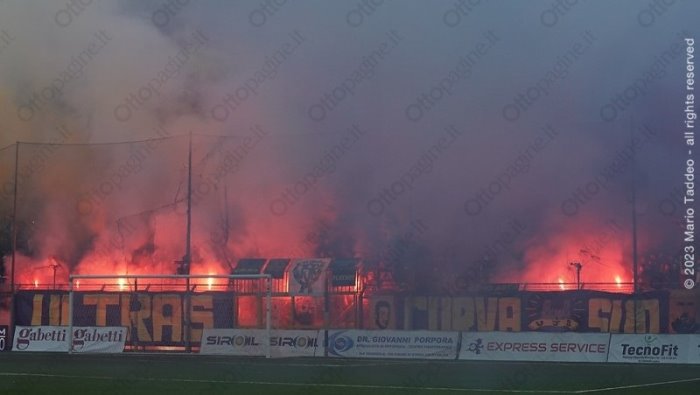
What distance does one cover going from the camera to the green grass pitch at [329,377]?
64.0 feet

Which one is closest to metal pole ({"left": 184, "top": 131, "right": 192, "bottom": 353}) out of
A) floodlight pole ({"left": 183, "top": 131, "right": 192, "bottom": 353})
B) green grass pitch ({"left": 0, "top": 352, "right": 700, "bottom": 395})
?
floodlight pole ({"left": 183, "top": 131, "right": 192, "bottom": 353})

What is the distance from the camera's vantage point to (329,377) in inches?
888

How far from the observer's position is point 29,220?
1928 inches

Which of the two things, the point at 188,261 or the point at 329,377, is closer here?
the point at 329,377

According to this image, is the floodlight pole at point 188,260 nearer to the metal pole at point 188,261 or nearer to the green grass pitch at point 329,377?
the metal pole at point 188,261

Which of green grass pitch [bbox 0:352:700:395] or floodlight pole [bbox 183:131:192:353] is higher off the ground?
floodlight pole [bbox 183:131:192:353]

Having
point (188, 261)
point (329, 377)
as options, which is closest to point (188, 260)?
point (188, 261)

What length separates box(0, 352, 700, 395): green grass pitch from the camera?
19500 millimetres

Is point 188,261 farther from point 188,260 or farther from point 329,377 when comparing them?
point 329,377

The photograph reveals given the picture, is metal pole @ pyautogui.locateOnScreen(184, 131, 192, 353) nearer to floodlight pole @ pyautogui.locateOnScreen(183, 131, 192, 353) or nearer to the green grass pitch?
floodlight pole @ pyautogui.locateOnScreen(183, 131, 192, 353)

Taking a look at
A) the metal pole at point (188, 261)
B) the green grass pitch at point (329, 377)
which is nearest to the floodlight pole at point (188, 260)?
the metal pole at point (188, 261)

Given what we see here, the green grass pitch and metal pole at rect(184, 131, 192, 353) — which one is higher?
metal pole at rect(184, 131, 192, 353)

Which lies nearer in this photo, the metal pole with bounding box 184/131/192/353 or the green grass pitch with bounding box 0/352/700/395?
the green grass pitch with bounding box 0/352/700/395

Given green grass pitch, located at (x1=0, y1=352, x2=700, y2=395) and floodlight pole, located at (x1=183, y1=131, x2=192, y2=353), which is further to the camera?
floodlight pole, located at (x1=183, y1=131, x2=192, y2=353)
